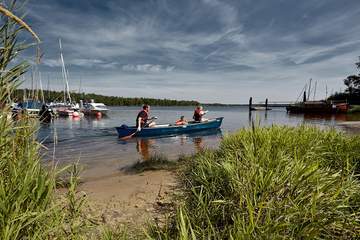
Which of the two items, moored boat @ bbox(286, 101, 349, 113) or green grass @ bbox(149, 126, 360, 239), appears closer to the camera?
green grass @ bbox(149, 126, 360, 239)

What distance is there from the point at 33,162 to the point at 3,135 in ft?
1.26

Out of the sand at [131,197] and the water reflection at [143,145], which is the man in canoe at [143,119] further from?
the sand at [131,197]

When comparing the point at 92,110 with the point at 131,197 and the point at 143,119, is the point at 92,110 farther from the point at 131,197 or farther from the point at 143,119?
the point at 131,197

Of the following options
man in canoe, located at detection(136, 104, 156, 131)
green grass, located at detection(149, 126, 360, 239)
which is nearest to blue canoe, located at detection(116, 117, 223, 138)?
man in canoe, located at detection(136, 104, 156, 131)

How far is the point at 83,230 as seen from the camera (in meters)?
3.03

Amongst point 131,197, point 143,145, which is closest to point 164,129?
point 143,145

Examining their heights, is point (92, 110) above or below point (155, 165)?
above

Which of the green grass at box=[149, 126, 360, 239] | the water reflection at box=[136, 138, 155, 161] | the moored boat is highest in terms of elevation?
the moored boat

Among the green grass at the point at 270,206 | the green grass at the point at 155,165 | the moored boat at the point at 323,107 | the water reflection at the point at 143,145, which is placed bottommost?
the water reflection at the point at 143,145

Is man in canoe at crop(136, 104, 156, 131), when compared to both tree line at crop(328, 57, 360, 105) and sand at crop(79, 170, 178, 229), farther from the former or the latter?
tree line at crop(328, 57, 360, 105)

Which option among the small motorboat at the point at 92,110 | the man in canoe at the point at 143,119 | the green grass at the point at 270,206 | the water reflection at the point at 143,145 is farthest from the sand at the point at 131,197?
the small motorboat at the point at 92,110

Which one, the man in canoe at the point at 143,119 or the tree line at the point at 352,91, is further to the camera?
the tree line at the point at 352,91

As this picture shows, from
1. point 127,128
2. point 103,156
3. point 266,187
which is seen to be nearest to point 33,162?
point 266,187

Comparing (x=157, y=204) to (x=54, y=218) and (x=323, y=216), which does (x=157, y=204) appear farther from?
(x=323, y=216)
